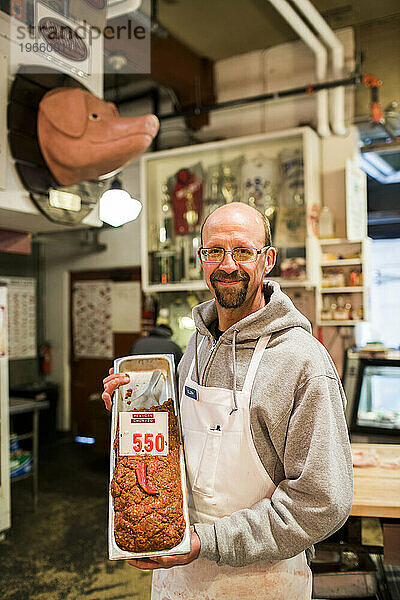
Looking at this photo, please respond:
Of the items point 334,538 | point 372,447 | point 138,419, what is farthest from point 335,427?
point 372,447

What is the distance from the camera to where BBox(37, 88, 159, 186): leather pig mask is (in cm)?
349

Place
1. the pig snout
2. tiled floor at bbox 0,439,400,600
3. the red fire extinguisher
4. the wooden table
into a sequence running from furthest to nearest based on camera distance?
the red fire extinguisher → tiled floor at bbox 0,439,400,600 → the pig snout → the wooden table

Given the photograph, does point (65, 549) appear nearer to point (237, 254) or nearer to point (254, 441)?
point (254, 441)

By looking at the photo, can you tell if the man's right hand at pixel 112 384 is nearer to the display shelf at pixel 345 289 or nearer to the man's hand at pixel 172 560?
the man's hand at pixel 172 560

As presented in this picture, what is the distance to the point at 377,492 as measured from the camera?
2.38 meters

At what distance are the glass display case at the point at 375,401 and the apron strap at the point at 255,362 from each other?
2.01 metres

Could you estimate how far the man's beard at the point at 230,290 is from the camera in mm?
1712

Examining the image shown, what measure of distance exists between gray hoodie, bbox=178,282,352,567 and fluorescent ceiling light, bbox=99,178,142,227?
7.85 feet

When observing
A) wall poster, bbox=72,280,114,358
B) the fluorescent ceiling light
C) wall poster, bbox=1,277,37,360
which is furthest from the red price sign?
wall poster, bbox=1,277,37,360

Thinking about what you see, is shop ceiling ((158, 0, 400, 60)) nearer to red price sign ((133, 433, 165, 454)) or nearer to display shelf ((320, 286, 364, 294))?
display shelf ((320, 286, 364, 294))

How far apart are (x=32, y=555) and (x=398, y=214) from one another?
19.1 ft

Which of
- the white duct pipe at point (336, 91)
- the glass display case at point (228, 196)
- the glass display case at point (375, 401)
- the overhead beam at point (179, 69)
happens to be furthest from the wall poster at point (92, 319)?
the glass display case at point (375, 401)

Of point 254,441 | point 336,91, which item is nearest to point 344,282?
point 336,91

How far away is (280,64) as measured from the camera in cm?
563
